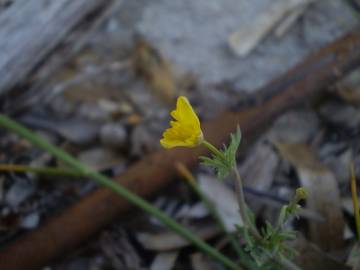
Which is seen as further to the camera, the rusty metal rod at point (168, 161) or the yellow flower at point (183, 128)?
the rusty metal rod at point (168, 161)

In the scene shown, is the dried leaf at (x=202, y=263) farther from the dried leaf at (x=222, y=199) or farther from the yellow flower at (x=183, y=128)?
the yellow flower at (x=183, y=128)

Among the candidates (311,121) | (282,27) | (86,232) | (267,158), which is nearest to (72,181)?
(86,232)

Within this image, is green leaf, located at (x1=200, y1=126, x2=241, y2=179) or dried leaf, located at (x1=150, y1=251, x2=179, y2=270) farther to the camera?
dried leaf, located at (x1=150, y1=251, x2=179, y2=270)

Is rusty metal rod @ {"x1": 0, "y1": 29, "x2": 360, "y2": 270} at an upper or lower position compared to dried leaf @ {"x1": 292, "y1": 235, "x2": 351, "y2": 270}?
upper

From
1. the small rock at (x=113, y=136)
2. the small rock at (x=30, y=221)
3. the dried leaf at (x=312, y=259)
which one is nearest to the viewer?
the dried leaf at (x=312, y=259)

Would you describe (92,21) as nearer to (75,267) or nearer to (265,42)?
(265,42)

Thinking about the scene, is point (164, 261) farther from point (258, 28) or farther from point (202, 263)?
point (258, 28)

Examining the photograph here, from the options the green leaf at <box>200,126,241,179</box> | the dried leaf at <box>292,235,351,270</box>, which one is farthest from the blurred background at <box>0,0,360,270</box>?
the green leaf at <box>200,126,241,179</box>

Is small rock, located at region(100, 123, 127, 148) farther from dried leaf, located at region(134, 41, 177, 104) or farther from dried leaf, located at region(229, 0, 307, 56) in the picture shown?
Result: dried leaf, located at region(229, 0, 307, 56)

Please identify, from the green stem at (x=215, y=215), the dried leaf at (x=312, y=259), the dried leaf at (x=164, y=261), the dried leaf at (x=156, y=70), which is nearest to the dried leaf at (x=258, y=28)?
the dried leaf at (x=156, y=70)
